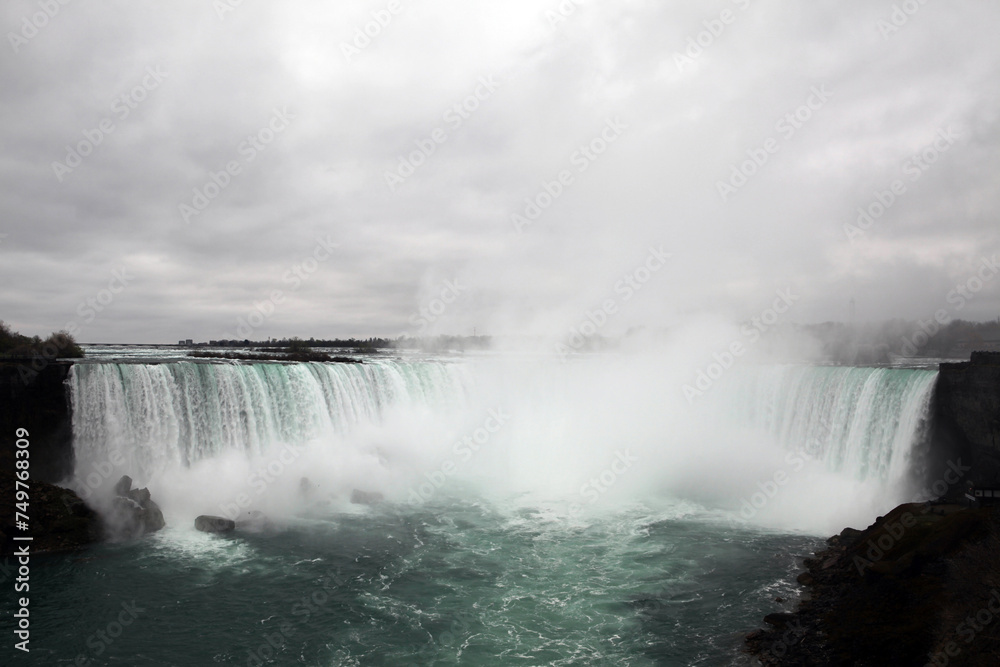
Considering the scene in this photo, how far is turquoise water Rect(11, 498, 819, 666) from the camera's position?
38.3 ft

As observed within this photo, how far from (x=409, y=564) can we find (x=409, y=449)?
474 inches

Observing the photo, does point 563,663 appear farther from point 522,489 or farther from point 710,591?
point 522,489

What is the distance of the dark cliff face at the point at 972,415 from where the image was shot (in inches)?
714

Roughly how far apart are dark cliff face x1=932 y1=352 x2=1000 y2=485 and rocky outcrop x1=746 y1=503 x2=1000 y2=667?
16.8 feet

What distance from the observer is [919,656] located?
1023 cm

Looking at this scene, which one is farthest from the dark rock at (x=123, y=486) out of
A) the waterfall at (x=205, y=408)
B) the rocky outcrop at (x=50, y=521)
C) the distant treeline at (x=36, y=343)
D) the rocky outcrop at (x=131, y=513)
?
the distant treeline at (x=36, y=343)

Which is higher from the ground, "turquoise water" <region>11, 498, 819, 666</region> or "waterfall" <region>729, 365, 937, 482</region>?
"waterfall" <region>729, 365, 937, 482</region>

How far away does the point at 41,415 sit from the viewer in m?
19.1

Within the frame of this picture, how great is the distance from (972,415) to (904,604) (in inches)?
419

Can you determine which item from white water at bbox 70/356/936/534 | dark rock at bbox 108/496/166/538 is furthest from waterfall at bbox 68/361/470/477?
dark rock at bbox 108/496/166/538

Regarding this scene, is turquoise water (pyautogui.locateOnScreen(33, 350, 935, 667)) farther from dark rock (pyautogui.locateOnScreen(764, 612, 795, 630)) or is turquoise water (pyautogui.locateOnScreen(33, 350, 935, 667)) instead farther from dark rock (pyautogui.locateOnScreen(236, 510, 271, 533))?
dark rock (pyautogui.locateOnScreen(764, 612, 795, 630))

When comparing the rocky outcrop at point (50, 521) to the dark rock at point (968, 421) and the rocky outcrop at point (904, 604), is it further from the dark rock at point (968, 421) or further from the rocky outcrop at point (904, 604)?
the dark rock at point (968, 421)

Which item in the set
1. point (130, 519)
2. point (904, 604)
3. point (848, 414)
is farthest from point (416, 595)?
point (848, 414)

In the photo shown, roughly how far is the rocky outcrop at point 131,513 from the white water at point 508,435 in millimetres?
1232
